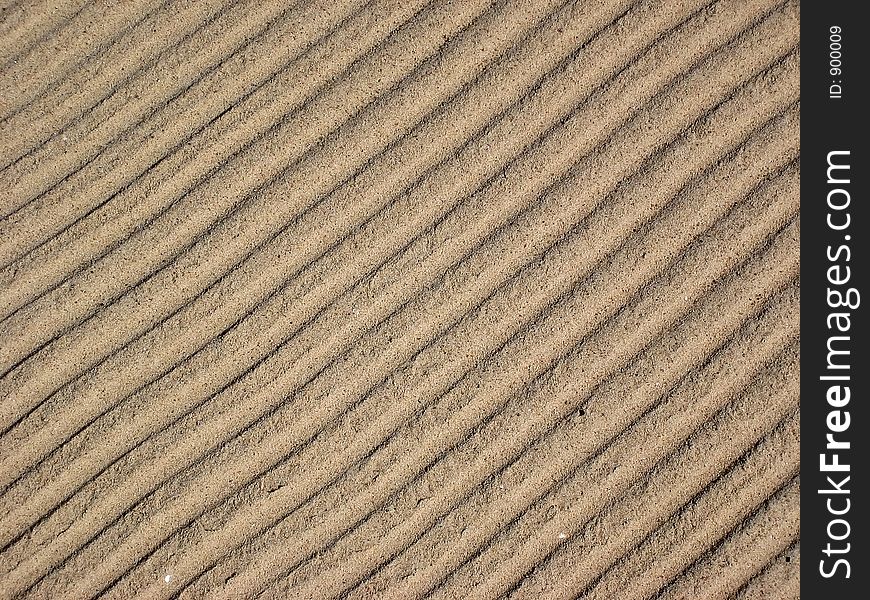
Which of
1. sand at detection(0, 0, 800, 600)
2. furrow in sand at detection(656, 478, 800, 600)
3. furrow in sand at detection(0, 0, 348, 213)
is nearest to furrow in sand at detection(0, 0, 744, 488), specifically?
sand at detection(0, 0, 800, 600)

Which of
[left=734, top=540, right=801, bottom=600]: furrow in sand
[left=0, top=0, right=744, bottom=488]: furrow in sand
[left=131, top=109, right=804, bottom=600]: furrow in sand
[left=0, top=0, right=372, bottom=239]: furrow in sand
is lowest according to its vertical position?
[left=734, top=540, right=801, bottom=600]: furrow in sand

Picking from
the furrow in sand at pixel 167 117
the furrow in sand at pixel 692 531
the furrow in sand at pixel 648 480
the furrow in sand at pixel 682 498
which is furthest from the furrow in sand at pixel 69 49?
the furrow in sand at pixel 692 531

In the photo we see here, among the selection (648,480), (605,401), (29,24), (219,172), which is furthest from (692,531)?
(29,24)
